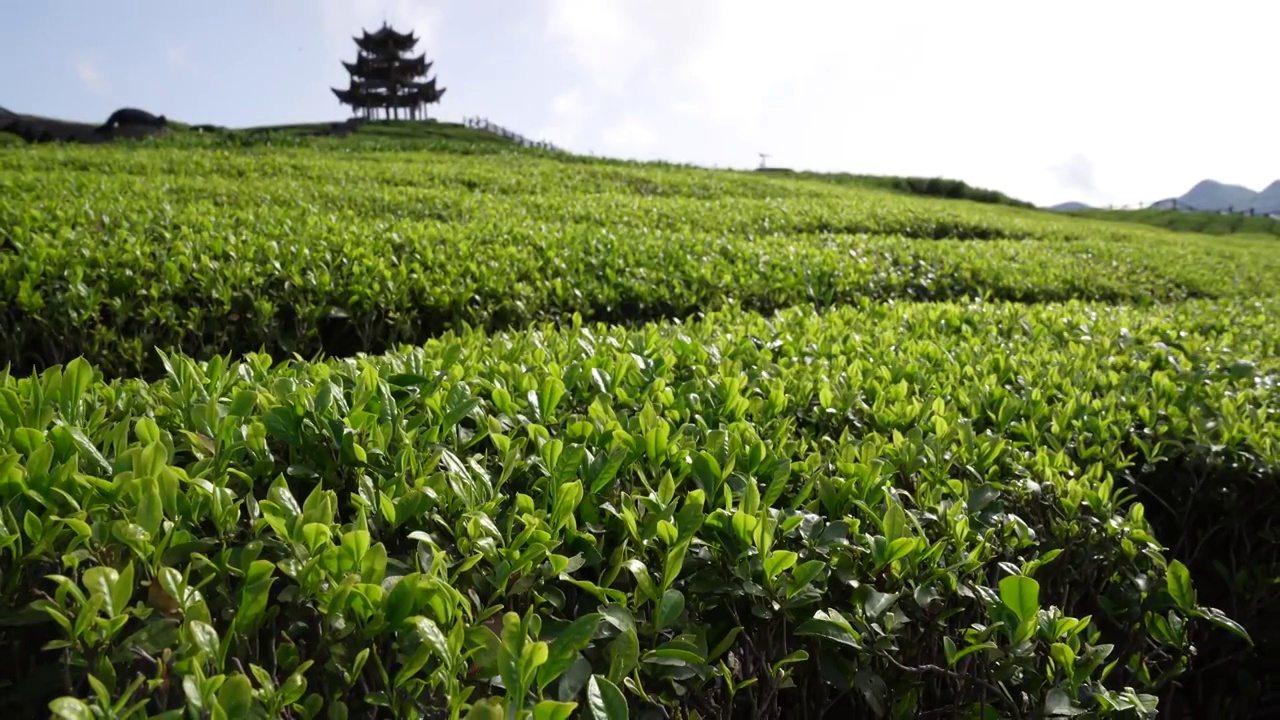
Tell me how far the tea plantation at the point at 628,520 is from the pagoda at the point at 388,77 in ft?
211

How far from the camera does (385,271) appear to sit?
16.3 ft

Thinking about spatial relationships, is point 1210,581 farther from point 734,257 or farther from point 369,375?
point 734,257

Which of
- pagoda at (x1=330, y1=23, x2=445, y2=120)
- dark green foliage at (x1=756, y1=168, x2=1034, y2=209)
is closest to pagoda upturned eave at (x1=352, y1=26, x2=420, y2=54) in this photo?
pagoda at (x1=330, y1=23, x2=445, y2=120)

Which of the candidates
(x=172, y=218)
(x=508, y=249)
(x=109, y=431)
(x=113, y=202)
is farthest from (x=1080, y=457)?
(x=113, y=202)

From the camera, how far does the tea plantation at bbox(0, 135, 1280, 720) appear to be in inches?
51.1

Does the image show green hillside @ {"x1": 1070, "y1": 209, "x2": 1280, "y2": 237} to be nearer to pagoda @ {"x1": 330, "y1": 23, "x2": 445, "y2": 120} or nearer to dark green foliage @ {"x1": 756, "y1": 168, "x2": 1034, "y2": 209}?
dark green foliage @ {"x1": 756, "y1": 168, "x2": 1034, "y2": 209}

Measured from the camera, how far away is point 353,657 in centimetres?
132

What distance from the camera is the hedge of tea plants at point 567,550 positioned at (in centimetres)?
128

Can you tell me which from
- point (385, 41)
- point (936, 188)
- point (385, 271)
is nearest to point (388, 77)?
point (385, 41)

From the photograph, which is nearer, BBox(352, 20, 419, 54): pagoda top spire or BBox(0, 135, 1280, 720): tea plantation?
BBox(0, 135, 1280, 720): tea plantation

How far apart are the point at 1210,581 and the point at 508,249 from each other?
15.5ft

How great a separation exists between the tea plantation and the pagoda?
64344 millimetres

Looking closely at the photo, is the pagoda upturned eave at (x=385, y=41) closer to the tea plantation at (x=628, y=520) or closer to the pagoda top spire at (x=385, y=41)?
the pagoda top spire at (x=385, y=41)

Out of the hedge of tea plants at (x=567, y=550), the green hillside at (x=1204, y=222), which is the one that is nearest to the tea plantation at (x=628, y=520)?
the hedge of tea plants at (x=567, y=550)
